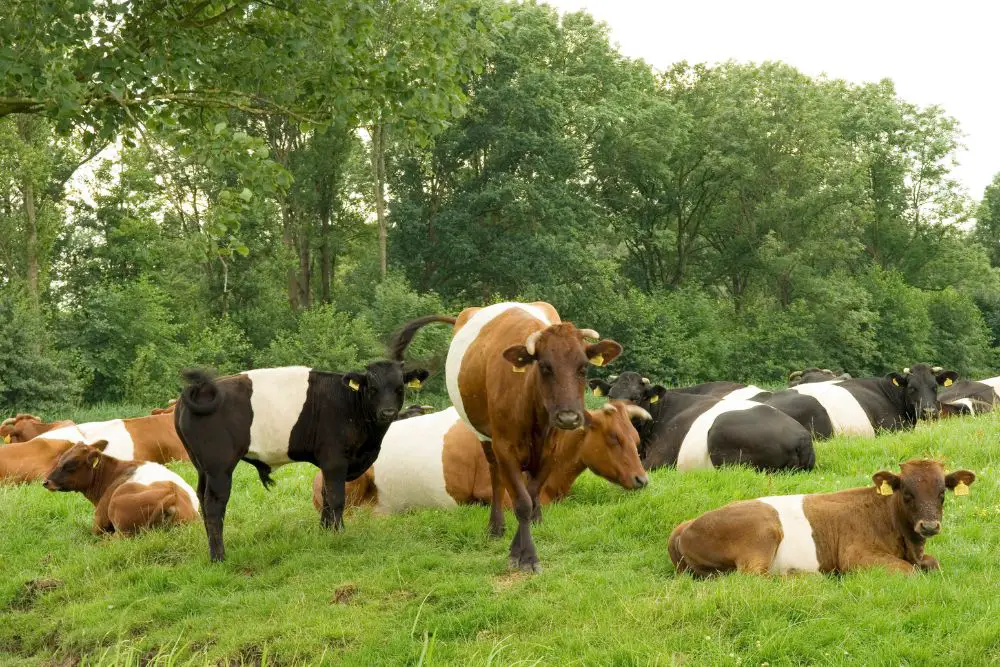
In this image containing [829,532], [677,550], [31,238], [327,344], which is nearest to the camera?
[829,532]

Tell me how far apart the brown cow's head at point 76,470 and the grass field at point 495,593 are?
0.50 meters

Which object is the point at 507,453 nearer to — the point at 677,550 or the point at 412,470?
the point at 677,550

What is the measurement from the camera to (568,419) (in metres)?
6.79

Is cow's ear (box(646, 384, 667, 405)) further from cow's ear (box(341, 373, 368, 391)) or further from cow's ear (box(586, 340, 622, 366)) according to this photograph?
cow's ear (box(586, 340, 622, 366))

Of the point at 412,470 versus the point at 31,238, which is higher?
the point at 31,238

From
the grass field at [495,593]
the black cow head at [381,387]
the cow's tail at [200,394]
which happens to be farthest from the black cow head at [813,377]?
the cow's tail at [200,394]

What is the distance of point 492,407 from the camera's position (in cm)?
777

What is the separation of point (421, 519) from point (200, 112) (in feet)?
15.7

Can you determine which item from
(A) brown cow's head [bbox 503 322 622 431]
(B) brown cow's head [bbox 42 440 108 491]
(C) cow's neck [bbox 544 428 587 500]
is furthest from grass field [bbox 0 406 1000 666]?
(A) brown cow's head [bbox 503 322 622 431]

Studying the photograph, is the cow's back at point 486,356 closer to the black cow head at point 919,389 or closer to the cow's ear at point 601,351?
the cow's ear at point 601,351

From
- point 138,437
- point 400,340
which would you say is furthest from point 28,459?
point 400,340

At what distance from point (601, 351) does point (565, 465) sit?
232cm

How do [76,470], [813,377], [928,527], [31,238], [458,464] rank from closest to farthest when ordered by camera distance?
[928,527] < [458,464] < [76,470] < [813,377] < [31,238]

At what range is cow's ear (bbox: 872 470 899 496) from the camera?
21.8 feet
